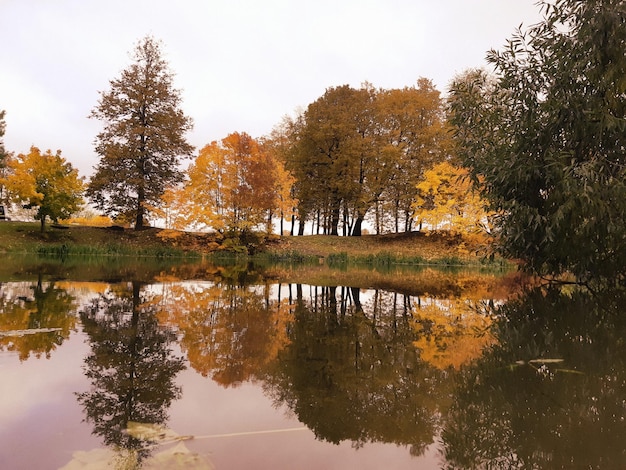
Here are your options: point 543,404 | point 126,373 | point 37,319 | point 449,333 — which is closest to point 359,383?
point 543,404

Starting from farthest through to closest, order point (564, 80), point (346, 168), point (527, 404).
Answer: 1. point (346, 168)
2. point (564, 80)
3. point (527, 404)

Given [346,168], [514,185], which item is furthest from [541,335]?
[346,168]

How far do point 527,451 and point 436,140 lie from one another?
3517cm

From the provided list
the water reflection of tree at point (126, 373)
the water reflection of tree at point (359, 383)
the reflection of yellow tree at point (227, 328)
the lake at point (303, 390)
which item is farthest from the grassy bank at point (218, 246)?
the water reflection of tree at point (126, 373)

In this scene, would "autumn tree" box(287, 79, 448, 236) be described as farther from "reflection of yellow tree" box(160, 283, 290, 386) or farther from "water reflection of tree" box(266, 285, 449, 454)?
"water reflection of tree" box(266, 285, 449, 454)

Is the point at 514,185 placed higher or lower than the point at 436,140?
lower

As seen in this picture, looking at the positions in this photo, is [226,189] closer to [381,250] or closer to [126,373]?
[381,250]

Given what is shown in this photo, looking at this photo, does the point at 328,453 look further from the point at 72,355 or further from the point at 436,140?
the point at 436,140

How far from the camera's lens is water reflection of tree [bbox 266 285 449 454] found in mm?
3473

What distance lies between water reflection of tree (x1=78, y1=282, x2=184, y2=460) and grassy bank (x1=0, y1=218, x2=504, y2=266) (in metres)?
20.9

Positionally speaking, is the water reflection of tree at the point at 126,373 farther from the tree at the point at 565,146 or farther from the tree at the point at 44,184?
the tree at the point at 44,184

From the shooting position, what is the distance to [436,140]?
35812mm

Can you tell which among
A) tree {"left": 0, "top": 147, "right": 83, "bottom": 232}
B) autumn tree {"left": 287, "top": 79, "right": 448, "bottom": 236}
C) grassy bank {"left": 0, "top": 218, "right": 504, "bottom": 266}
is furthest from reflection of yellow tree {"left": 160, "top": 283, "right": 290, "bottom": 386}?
autumn tree {"left": 287, "top": 79, "right": 448, "bottom": 236}

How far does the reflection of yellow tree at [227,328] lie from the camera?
4901mm
